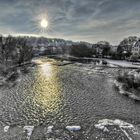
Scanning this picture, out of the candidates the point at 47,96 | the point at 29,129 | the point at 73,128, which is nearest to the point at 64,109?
the point at 73,128

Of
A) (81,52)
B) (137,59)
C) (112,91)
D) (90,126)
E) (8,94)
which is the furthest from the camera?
(81,52)

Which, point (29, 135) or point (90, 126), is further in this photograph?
point (90, 126)

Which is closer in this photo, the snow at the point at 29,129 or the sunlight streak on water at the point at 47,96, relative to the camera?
the snow at the point at 29,129

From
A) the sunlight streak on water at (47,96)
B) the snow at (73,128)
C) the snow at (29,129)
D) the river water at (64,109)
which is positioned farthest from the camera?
the sunlight streak on water at (47,96)

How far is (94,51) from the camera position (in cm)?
8269

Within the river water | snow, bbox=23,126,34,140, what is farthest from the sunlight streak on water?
snow, bbox=23,126,34,140

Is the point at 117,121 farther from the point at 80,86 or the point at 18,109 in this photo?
the point at 80,86

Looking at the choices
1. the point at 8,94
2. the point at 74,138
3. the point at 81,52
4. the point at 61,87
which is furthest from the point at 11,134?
the point at 81,52

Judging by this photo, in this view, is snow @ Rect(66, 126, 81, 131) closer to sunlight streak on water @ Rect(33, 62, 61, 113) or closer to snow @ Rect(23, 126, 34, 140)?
snow @ Rect(23, 126, 34, 140)

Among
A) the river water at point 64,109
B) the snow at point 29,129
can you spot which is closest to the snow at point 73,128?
the river water at point 64,109

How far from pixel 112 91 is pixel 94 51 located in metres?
59.4

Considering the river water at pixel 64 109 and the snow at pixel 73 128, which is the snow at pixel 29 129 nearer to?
the river water at pixel 64 109

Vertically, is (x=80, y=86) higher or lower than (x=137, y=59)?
lower

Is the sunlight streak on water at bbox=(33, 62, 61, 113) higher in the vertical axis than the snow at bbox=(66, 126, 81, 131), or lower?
higher
